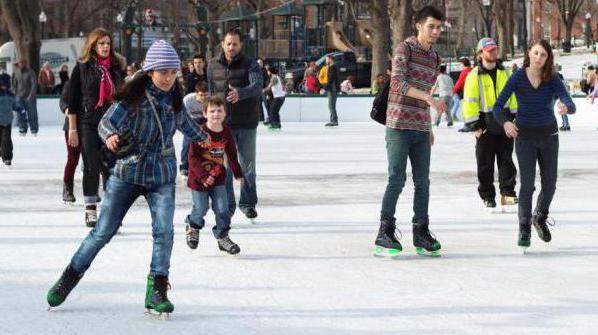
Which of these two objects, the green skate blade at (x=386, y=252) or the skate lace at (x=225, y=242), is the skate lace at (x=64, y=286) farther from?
the green skate blade at (x=386, y=252)

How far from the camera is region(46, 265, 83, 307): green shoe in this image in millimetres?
6391

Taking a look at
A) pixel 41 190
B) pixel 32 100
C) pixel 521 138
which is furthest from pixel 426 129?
pixel 32 100

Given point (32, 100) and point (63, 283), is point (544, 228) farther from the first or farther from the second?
point (32, 100)

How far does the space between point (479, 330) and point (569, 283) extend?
1.51m

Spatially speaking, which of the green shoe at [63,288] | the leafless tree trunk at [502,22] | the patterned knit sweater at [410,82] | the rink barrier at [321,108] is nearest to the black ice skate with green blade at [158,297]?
the green shoe at [63,288]

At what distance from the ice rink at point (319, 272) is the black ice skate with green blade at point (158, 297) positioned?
67 mm

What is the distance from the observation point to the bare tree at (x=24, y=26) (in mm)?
39250

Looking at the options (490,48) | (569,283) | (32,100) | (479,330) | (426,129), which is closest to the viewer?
(479,330)

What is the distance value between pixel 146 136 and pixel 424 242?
2666 millimetres

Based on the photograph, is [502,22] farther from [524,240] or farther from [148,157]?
[148,157]

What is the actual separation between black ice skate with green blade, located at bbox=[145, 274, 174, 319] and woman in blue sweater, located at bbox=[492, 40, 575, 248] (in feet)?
9.88

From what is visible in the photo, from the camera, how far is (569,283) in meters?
7.24

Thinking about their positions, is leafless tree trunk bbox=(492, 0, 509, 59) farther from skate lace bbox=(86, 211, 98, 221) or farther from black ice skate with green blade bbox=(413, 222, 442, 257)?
black ice skate with green blade bbox=(413, 222, 442, 257)

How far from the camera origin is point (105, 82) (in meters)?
9.49
